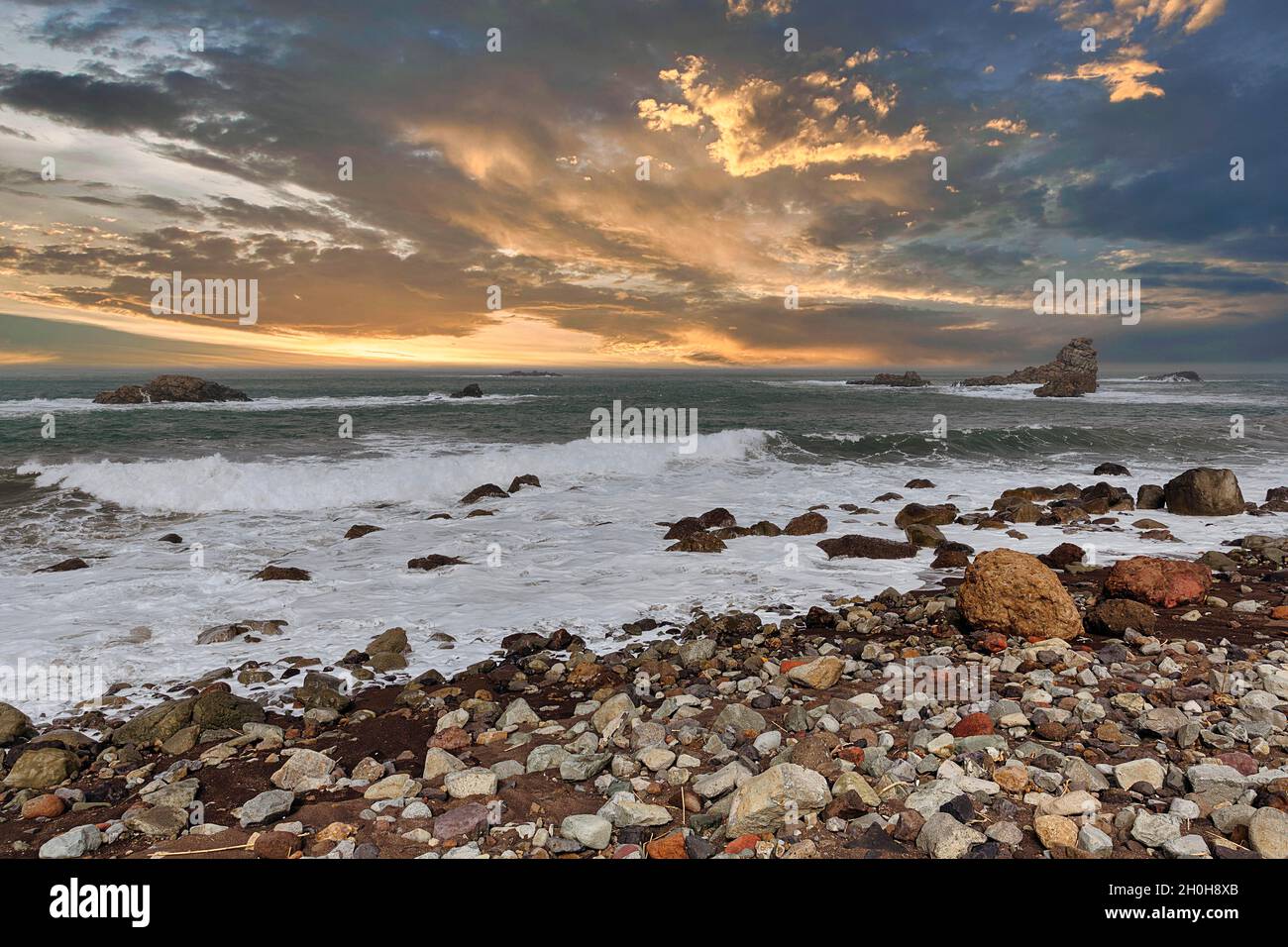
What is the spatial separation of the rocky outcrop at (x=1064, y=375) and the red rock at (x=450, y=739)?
246ft

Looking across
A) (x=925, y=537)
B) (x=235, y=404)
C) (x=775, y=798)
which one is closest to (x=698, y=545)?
(x=925, y=537)

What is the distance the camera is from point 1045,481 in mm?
19641

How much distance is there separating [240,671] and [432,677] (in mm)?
2107

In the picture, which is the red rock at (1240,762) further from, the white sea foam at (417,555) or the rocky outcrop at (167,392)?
the rocky outcrop at (167,392)

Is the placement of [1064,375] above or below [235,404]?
above

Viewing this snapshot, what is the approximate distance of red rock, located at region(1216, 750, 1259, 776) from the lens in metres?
3.77

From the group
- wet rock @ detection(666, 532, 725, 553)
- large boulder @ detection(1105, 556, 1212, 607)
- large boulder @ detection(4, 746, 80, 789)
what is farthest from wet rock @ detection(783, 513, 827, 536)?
large boulder @ detection(4, 746, 80, 789)

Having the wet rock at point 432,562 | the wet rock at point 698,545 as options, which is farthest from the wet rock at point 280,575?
the wet rock at point 698,545

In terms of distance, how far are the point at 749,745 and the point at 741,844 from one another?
1.21 metres

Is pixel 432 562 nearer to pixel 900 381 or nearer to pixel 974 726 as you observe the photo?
pixel 974 726

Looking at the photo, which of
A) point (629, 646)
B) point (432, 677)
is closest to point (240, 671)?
point (432, 677)

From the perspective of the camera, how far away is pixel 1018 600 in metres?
6.62

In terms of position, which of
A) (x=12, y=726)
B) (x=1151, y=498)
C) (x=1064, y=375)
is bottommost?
(x=12, y=726)

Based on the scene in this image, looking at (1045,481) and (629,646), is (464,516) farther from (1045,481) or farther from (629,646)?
(1045,481)
